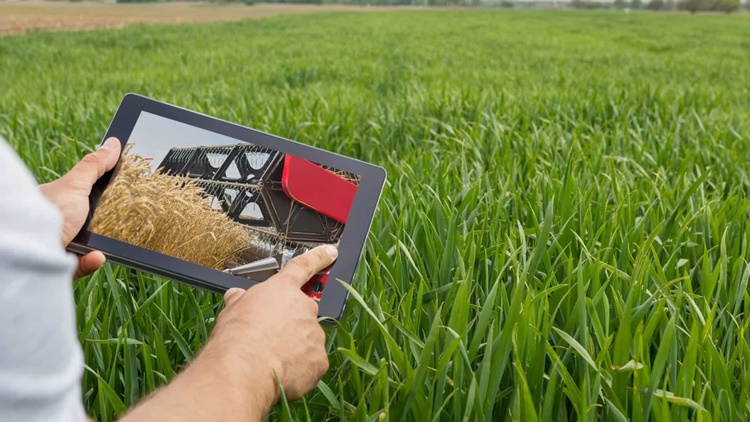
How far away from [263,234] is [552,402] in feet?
1.90

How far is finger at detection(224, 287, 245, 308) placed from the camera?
1.01 meters

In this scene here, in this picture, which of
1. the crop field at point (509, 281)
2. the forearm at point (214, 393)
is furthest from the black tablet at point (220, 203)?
the forearm at point (214, 393)

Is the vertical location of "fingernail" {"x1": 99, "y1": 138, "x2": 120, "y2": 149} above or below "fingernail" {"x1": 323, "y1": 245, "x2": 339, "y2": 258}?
above

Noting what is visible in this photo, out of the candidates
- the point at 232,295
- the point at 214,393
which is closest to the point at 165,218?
the point at 232,295

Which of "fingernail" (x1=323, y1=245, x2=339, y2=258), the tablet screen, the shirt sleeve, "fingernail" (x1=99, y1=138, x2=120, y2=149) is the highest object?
the shirt sleeve

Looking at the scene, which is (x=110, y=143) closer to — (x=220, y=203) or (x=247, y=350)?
(x=220, y=203)

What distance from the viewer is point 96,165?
1197mm

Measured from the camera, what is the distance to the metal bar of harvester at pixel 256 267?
Result: 1130 mm

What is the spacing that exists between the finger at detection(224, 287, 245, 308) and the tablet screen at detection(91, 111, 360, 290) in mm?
70

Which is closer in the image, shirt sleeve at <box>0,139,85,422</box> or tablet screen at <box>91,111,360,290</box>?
shirt sleeve at <box>0,139,85,422</box>

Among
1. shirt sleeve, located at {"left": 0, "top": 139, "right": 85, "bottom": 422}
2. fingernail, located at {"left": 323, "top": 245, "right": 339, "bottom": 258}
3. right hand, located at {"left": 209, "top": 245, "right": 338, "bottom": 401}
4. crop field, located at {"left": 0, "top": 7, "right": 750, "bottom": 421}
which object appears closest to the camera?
shirt sleeve, located at {"left": 0, "top": 139, "right": 85, "bottom": 422}

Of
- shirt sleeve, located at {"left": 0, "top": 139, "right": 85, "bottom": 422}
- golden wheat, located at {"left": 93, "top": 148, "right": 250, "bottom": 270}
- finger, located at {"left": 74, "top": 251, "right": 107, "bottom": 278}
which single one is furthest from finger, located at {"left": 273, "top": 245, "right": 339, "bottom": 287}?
shirt sleeve, located at {"left": 0, "top": 139, "right": 85, "bottom": 422}

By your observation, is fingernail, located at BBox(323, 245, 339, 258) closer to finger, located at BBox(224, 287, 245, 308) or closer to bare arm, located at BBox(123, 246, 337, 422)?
bare arm, located at BBox(123, 246, 337, 422)

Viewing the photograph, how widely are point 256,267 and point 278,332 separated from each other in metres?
0.25
